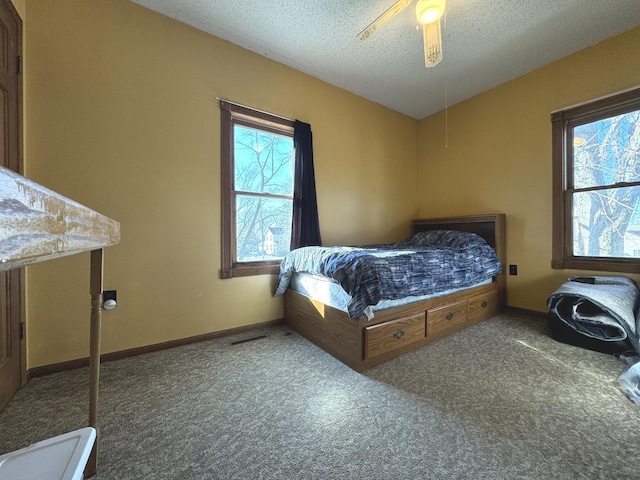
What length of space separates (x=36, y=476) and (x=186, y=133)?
2.11 meters

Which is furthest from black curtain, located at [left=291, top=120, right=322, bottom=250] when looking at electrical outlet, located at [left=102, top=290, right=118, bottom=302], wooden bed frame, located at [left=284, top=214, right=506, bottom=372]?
electrical outlet, located at [left=102, top=290, right=118, bottom=302]

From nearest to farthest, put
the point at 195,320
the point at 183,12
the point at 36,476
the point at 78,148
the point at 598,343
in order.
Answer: the point at 36,476 < the point at 78,148 < the point at 598,343 < the point at 183,12 < the point at 195,320

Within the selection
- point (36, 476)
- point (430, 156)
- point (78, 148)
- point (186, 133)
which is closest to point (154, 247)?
point (78, 148)

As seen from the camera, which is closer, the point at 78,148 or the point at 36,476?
the point at 36,476

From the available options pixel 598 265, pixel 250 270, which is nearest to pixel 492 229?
pixel 598 265

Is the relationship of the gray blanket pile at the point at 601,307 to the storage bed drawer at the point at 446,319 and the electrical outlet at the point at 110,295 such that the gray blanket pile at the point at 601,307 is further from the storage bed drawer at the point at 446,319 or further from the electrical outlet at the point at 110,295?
the electrical outlet at the point at 110,295

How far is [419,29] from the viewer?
2133mm

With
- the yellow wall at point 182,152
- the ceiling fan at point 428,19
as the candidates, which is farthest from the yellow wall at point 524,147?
the ceiling fan at point 428,19

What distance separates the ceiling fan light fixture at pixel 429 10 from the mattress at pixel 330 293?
189 centimetres

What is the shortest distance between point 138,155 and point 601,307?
3.61 m

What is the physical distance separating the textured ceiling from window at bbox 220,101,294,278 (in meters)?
0.63

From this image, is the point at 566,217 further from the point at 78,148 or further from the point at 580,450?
the point at 78,148

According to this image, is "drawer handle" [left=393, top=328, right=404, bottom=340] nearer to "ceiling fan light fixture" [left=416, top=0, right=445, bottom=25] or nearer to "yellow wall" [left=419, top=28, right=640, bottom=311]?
"yellow wall" [left=419, top=28, right=640, bottom=311]

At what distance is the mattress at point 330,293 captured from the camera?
68.9 inches
